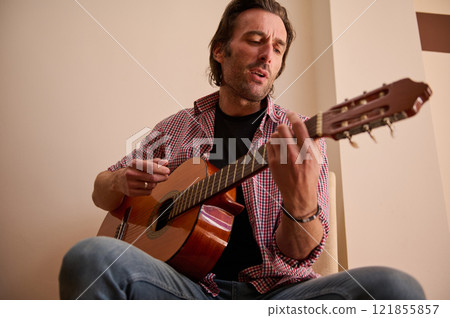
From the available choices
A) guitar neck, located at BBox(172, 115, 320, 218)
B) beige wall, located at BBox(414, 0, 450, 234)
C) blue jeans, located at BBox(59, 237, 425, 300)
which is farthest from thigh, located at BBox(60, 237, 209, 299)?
beige wall, located at BBox(414, 0, 450, 234)

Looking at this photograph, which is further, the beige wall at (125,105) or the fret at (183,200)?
the beige wall at (125,105)

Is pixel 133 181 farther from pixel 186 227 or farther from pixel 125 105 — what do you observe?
pixel 125 105

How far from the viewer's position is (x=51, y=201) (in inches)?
66.2

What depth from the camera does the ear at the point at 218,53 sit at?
162 centimetres

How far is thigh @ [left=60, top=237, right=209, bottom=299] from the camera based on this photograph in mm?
686

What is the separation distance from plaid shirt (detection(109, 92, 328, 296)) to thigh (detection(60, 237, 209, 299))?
0.23 metres

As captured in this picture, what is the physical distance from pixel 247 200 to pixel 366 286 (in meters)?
0.47

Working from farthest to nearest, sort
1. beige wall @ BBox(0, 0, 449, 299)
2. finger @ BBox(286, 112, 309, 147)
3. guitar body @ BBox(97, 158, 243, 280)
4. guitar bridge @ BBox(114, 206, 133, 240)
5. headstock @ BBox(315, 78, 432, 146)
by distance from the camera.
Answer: beige wall @ BBox(0, 0, 449, 299)
guitar bridge @ BBox(114, 206, 133, 240)
guitar body @ BBox(97, 158, 243, 280)
finger @ BBox(286, 112, 309, 147)
headstock @ BBox(315, 78, 432, 146)

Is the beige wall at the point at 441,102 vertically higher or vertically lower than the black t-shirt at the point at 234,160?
higher

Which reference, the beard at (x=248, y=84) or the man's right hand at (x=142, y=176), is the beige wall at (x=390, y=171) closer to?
the beard at (x=248, y=84)

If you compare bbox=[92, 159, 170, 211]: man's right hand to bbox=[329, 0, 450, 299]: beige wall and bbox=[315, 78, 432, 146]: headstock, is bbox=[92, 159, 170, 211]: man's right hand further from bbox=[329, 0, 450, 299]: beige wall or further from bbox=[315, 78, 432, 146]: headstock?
bbox=[329, 0, 450, 299]: beige wall

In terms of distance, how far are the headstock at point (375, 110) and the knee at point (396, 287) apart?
10.7 inches

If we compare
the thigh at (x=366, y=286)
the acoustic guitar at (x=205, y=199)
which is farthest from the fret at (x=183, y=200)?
the thigh at (x=366, y=286)

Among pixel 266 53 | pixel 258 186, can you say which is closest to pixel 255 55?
pixel 266 53
